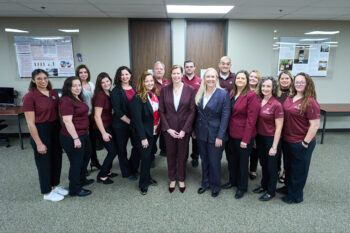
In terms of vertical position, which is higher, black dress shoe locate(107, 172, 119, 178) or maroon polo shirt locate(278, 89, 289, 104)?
maroon polo shirt locate(278, 89, 289, 104)

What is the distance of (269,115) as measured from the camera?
95.4 inches

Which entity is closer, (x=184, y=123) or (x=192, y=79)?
(x=184, y=123)

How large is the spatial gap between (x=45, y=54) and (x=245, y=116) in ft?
13.3

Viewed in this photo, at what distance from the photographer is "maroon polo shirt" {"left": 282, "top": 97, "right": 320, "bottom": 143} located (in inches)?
89.8

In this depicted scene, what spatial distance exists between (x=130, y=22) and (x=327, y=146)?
4.41m

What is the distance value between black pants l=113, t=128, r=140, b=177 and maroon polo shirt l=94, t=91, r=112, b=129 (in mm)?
137

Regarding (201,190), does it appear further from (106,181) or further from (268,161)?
(106,181)

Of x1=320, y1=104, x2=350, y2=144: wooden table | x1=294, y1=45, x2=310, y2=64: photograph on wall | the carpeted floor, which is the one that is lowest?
the carpeted floor

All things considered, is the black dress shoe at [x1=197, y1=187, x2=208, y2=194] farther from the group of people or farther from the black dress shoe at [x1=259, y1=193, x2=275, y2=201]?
the black dress shoe at [x1=259, y1=193, x2=275, y2=201]

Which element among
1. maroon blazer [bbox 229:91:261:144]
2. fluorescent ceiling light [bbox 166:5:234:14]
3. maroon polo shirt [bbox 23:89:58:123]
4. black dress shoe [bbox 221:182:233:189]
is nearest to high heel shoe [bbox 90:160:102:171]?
maroon polo shirt [bbox 23:89:58:123]

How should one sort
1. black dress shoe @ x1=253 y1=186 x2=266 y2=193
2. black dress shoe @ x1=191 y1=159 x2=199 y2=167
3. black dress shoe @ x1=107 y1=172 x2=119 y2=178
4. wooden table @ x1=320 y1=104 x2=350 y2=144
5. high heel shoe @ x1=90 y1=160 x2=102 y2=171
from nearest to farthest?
1. black dress shoe @ x1=253 y1=186 x2=266 y2=193
2. black dress shoe @ x1=107 y1=172 x2=119 y2=178
3. high heel shoe @ x1=90 y1=160 x2=102 y2=171
4. black dress shoe @ x1=191 y1=159 x2=199 y2=167
5. wooden table @ x1=320 y1=104 x2=350 y2=144

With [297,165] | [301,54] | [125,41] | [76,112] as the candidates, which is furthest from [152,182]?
[301,54]

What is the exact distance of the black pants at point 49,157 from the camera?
7.94ft

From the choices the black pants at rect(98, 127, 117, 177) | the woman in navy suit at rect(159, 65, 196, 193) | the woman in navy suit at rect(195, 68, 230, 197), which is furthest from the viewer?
the black pants at rect(98, 127, 117, 177)
